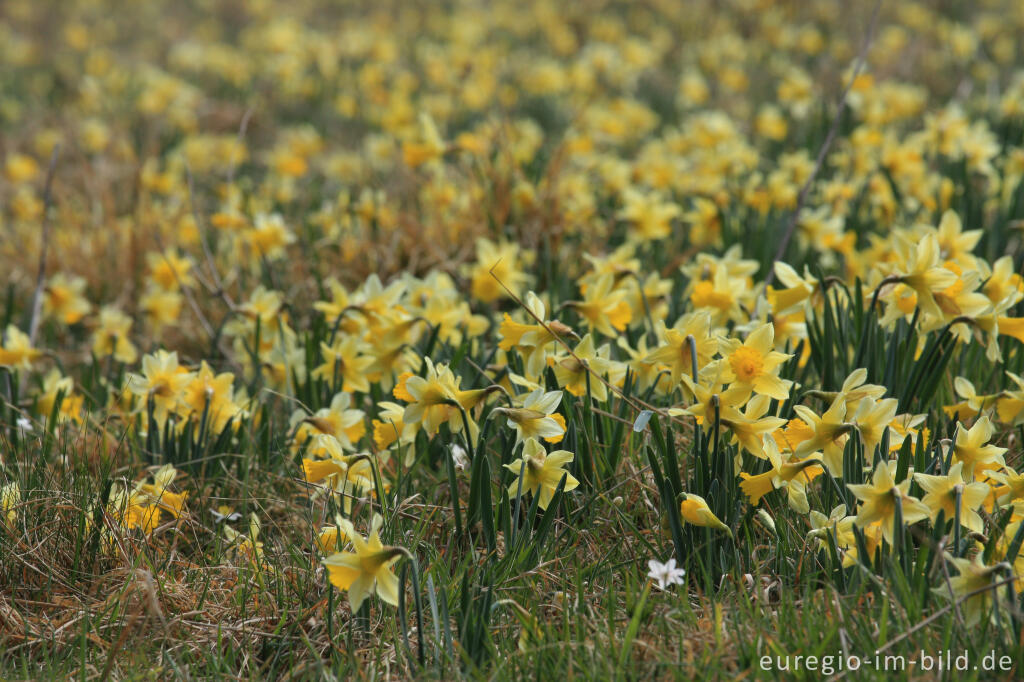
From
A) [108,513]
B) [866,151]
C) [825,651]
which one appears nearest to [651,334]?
[825,651]

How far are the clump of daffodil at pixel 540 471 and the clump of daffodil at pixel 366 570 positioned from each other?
1.10 feet

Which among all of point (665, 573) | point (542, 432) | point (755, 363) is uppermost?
point (755, 363)

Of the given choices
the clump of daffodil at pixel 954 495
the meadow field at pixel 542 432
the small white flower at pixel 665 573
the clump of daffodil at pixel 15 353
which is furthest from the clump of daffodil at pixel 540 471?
the clump of daffodil at pixel 15 353

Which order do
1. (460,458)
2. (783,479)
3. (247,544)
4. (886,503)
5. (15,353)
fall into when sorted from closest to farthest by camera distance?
(886,503)
(783,479)
(247,544)
(460,458)
(15,353)

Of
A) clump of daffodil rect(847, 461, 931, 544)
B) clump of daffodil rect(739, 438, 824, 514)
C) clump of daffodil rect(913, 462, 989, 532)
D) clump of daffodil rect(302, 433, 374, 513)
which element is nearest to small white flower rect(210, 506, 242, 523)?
clump of daffodil rect(302, 433, 374, 513)

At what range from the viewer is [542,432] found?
6.11ft

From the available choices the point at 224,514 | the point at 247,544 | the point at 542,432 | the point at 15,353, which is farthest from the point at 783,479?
the point at 15,353

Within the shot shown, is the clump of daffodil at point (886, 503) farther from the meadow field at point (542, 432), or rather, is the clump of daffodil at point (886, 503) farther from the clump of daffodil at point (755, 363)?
the clump of daffodil at point (755, 363)

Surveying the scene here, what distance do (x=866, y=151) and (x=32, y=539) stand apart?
386 centimetres

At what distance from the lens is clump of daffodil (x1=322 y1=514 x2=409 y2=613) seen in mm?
1599

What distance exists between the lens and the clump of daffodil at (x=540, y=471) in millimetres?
1871

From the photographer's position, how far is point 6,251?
462cm

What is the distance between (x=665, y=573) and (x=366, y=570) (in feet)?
1.85

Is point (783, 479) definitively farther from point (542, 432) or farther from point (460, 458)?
point (460, 458)
